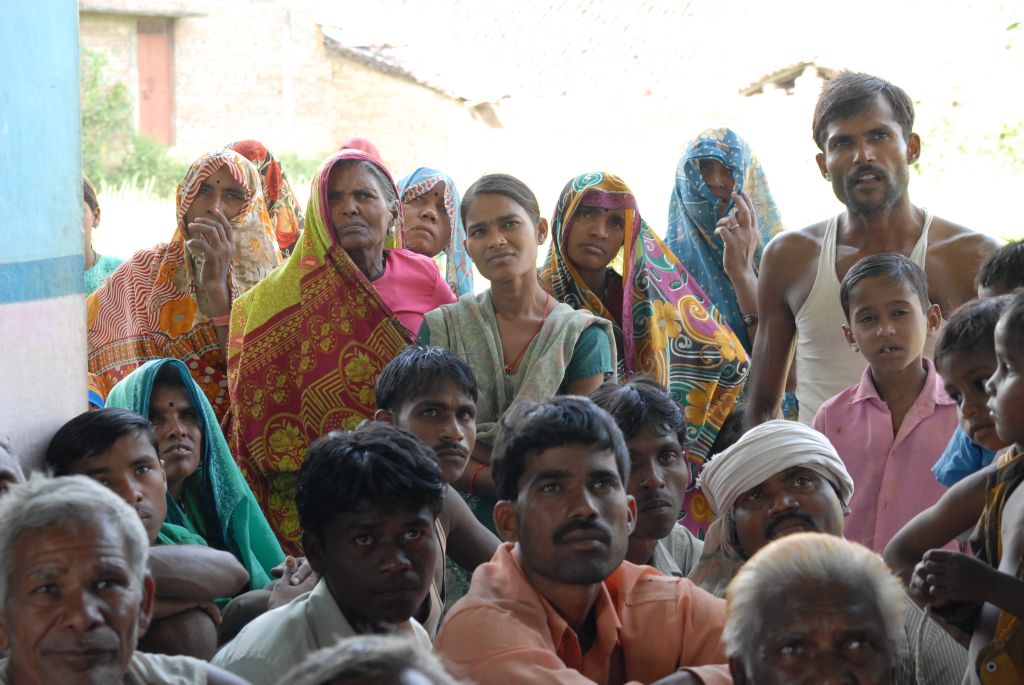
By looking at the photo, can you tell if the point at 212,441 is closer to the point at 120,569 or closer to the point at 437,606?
the point at 437,606

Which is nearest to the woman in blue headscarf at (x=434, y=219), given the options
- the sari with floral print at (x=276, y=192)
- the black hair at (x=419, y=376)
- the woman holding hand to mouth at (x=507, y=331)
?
the sari with floral print at (x=276, y=192)

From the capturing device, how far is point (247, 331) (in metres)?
5.11

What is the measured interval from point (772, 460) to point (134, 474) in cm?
178

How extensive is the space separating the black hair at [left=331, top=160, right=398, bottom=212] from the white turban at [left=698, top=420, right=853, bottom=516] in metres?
2.15

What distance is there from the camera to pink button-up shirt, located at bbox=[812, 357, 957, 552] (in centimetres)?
416

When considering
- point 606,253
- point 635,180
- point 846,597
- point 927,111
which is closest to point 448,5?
point 635,180

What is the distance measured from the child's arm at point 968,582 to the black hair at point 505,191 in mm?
2450

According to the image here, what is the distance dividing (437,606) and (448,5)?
21.3 metres

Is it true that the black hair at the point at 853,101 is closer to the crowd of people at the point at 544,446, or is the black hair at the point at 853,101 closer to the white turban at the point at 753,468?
the crowd of people at the point at 544,446

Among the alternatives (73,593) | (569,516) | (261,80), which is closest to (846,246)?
(569,516)

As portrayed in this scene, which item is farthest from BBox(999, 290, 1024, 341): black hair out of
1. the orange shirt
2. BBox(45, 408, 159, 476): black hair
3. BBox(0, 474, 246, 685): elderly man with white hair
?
BBox(45, 408, 159, 476): black hair

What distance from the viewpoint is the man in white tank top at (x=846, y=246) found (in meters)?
4.76

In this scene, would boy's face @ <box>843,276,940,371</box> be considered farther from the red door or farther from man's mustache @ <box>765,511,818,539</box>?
the red door

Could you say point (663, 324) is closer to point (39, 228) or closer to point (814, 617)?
point (39, 228)
